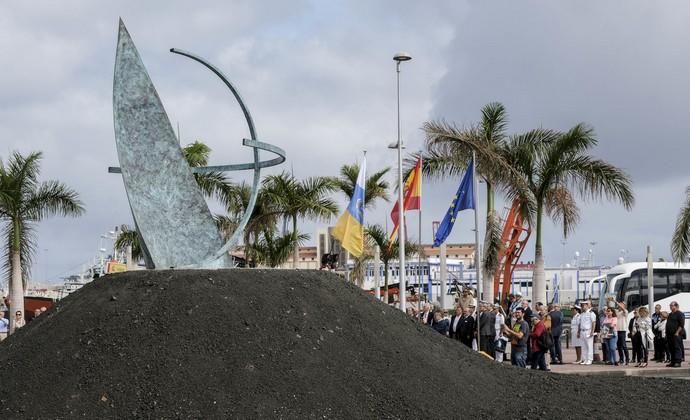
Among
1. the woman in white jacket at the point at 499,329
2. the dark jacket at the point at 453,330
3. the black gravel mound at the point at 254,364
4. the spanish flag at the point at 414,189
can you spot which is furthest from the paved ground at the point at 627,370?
the spanish flag at the point at 414,189

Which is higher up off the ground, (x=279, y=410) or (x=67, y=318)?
(x=67, y=318)

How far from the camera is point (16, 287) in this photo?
27.6 metres

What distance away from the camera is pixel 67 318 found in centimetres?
1300

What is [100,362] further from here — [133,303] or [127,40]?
[127,40]

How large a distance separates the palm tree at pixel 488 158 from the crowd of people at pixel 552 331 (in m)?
2.93

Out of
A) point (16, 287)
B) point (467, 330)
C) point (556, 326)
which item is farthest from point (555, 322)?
point (16, 287)

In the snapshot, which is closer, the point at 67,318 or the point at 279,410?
the point at 279,410

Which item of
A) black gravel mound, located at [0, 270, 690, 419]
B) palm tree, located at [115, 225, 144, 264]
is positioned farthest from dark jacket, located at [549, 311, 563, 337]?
palm tree, located at [115, 225, 144, 264]

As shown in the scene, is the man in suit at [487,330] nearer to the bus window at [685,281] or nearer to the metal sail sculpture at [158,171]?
the metal sail sculpture at [158,171]

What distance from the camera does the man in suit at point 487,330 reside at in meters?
21.9

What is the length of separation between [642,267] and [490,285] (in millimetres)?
13213

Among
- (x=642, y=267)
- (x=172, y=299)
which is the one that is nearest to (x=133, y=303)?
(x=172, y=299)

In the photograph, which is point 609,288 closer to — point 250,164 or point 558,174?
point 558,174

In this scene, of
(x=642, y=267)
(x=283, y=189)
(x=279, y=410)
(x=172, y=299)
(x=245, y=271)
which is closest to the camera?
(x=279, y=410)
